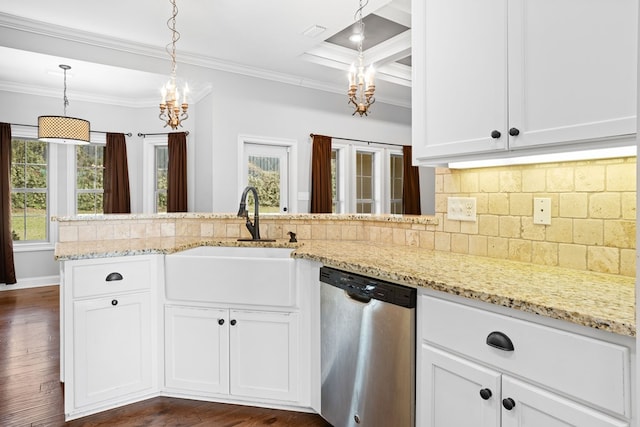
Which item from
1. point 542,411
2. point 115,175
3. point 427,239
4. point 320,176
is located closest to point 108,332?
point 427,239

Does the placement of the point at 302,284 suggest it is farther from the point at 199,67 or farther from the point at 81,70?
the point at 81,70

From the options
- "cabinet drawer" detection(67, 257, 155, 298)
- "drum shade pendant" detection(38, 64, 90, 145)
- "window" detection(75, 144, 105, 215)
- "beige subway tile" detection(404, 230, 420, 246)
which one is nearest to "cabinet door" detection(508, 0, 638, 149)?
"beige subway tile" detection(404, 230, 420, 246)

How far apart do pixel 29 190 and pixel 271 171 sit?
3469 mm

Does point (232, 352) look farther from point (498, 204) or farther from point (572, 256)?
point (572, 256)

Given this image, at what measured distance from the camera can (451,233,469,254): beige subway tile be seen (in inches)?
75.2

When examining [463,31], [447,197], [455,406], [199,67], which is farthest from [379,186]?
[455,406]

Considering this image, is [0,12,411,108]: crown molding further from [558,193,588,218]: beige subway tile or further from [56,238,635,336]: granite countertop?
[558,193,588,218]: beige subway tile

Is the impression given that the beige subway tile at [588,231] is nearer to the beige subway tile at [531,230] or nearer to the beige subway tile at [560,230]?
the beige subway tile at [560,230]

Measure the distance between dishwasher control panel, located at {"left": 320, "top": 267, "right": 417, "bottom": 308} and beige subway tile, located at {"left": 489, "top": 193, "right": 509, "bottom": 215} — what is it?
0.65 m

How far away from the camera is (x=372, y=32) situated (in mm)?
4023

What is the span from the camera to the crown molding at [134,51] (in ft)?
11.5

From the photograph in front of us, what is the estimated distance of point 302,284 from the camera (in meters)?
2.01

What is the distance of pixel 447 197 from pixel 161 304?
1.70m

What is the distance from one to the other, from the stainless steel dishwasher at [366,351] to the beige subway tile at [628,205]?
0.79m
